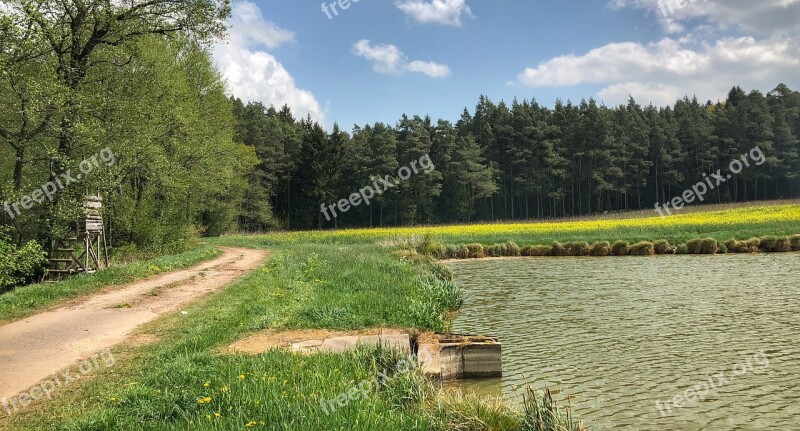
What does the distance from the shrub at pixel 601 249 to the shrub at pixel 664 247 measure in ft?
8.59

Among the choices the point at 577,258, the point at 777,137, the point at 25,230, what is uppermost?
the point at 777,137

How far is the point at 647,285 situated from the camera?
1717 cm

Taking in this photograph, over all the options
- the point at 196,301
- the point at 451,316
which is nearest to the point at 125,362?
the point at 196,301

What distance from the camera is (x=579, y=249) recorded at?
31172mm

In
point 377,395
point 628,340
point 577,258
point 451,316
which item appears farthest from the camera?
point 577,258

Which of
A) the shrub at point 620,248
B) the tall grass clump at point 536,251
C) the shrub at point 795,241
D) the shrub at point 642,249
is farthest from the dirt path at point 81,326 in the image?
the shrub at point 795,241

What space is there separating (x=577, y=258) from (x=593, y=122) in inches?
2066

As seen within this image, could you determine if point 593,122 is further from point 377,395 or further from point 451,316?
point 377,395

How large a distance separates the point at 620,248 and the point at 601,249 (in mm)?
1108

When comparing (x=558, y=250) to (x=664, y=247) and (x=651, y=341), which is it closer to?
(x=664, y=247)

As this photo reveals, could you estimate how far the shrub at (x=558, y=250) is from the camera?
31.4 meters

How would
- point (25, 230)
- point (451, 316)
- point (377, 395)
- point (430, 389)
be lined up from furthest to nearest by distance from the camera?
1. point (25, 230)
2. point (451, 316)
3. point (430, 389)
4. point (377, 395)

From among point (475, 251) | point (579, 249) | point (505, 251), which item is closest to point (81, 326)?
point (475, 251)

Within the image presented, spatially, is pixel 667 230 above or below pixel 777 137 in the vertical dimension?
below
